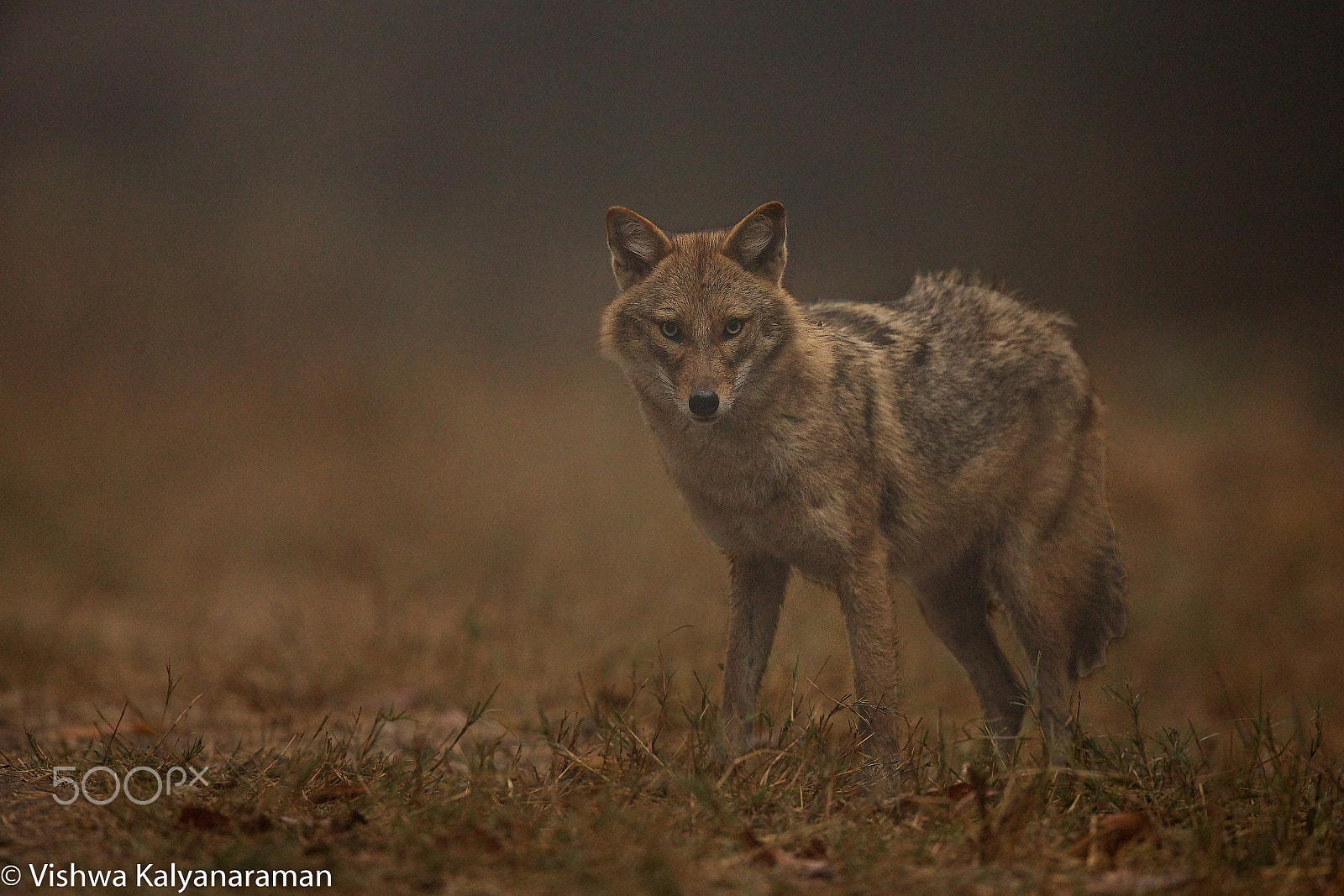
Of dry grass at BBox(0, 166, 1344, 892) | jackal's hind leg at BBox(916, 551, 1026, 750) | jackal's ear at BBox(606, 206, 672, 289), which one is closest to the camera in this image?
dry grass at BBox(0, 166, 1344, 892)

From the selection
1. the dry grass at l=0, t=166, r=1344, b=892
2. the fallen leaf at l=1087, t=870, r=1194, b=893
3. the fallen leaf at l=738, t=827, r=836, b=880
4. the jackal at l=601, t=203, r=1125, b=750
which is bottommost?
the dry grass at l=0, t=166, r=1344, b=892

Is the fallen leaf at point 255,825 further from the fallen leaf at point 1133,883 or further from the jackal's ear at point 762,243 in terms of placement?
the jackal's ear at point 762,243

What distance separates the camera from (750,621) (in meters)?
4.68

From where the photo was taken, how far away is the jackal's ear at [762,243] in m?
4.28

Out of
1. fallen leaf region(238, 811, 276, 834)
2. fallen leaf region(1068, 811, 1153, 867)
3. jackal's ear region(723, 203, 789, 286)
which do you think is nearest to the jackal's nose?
jackal's ear region(723, 203, 789, 286)

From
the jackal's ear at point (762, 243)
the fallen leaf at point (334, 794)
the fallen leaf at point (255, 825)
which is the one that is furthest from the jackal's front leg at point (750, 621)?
the fallen leaf at point (255, 825)

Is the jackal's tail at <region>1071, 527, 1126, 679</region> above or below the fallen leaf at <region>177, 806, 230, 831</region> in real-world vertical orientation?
above

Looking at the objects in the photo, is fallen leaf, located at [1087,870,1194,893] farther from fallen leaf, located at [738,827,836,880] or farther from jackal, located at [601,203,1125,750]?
jackal, located at [601,203,1125,750]

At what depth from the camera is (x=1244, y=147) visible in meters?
12.5

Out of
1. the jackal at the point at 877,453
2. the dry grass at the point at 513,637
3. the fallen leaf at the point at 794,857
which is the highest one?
the jackal at the point at 877,453

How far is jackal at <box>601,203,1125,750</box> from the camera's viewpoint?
14.0 ft

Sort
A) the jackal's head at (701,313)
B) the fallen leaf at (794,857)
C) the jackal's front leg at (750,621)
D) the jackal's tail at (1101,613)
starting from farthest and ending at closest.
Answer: the jackal's tail at (1101,613)
the jackal's front leg at (750,621)
the jackal's head at (701,313)
the fallen leaf at (794,857)

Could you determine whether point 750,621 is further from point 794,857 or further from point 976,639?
point 794,857

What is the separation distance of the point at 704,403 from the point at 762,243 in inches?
32.4
